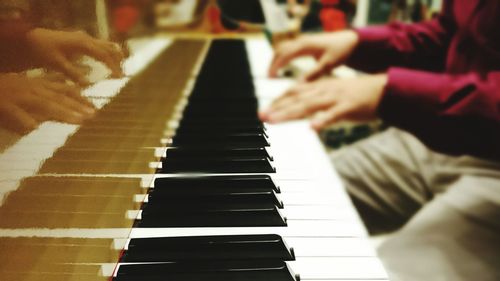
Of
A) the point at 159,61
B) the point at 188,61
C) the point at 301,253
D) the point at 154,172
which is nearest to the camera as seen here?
the point at 301,253

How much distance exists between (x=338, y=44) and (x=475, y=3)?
34cm

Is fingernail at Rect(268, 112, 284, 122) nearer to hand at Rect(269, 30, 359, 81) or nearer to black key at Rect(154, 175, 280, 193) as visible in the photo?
black key at Rect(154, 175, 280, 193)

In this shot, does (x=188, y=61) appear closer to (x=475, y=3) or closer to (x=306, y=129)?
(x=306, y=129)

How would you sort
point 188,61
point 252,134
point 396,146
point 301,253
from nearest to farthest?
1. point 301,253
2. point 252,134
3. point 188,61
4. point 396,146

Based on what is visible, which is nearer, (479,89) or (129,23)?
(129,23)

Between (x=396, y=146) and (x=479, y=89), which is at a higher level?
(x=479, y=89)

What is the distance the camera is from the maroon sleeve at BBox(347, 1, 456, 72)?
1.40 meters

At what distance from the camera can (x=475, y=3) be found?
112 cm

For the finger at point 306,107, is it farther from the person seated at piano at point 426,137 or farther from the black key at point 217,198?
the black key at point 217,198

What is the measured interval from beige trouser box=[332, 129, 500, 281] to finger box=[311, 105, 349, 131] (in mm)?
278

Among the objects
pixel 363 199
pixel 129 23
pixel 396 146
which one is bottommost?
pixel 363 199

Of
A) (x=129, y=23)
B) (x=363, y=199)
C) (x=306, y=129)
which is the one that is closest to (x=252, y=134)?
(x=306, y=129)

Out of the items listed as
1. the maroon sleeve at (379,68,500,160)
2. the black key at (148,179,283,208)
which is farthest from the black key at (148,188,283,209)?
the maroon sleeve at (379,68,500,160)

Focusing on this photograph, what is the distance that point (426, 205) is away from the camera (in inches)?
44.6
